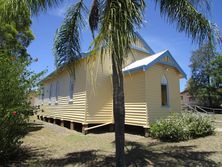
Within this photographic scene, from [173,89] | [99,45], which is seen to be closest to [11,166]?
[99,45]

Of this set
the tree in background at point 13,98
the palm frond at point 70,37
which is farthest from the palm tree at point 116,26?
the tree in background at point 13,98

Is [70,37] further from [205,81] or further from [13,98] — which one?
[205,81]

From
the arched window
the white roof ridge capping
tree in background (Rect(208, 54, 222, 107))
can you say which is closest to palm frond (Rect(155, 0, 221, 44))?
the white roof ridge capping

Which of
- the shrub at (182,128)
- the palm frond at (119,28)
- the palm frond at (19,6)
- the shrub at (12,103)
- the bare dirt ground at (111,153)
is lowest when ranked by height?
the bare dirt ground at (111,153)

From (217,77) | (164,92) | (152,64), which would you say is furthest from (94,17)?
(217,77)

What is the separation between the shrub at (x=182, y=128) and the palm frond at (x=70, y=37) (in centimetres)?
539

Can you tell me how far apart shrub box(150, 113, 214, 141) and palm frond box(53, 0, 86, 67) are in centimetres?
539

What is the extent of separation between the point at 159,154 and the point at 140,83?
4.87m

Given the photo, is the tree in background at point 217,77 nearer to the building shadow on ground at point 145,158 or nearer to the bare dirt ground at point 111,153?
the bare dirt ground at point 111,153

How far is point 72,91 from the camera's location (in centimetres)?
1423

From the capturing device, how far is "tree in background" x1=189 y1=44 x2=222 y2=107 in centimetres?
4144

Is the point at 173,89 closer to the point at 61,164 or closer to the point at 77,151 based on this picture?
the point at 77,151

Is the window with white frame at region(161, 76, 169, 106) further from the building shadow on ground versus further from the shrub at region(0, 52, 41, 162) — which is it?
the shrub at region(0, 52, 41, 162)

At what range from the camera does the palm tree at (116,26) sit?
13.7 ft
